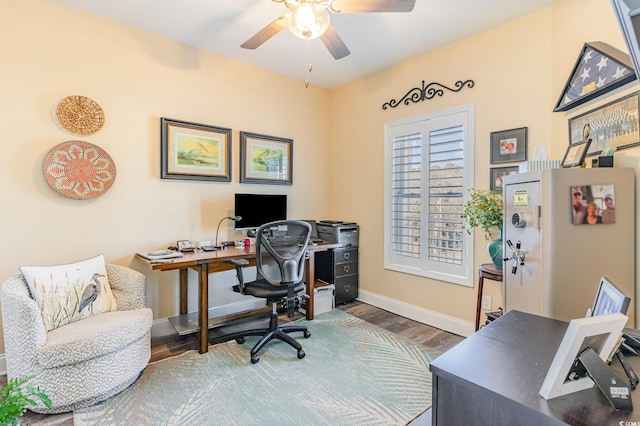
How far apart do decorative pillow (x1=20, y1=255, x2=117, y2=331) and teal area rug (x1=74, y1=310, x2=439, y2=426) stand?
593mm

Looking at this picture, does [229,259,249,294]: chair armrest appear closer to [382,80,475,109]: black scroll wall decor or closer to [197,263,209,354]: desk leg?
[197,263,209,354]: desk leg

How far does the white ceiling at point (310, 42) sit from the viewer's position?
2.48 metres

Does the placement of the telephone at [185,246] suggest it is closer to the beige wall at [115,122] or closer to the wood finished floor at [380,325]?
the beige wall at [115,122]

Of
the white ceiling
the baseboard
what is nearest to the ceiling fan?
the white ceiling

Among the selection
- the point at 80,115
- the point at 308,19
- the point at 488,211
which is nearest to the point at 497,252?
the point at 488,211

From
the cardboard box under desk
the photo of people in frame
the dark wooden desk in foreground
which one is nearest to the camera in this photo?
the dark wooden desk in foreground

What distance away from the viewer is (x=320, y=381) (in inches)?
86.7

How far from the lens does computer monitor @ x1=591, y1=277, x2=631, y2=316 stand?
0.92 meters

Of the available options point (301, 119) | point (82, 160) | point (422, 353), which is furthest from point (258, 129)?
point (422, 353)

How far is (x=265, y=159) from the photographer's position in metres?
3.71

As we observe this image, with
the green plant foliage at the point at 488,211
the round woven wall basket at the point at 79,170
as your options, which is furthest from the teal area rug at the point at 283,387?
the round woven wall basket at the point at 79,170

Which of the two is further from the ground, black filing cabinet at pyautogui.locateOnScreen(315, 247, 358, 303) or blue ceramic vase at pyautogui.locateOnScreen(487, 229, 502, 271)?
blue ceramic vase at pyautogui.locateOnScreen(487, 229, 502, 271)

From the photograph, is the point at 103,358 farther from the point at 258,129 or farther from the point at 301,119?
the point at 301,119

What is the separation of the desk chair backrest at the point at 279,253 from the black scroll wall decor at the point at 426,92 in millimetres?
1909
